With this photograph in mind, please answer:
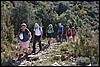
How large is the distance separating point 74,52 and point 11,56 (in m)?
2.87

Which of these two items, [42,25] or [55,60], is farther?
[42,25]

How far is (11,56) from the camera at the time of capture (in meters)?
11.5

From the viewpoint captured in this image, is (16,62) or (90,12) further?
(90,12)

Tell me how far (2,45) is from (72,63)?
3.01 metres

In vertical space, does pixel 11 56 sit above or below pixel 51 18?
above

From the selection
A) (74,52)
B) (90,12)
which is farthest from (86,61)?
(90,12)

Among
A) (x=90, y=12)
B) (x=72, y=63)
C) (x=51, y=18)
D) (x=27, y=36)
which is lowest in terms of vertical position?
(x=90, y=12)

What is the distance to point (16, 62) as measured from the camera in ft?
37.0

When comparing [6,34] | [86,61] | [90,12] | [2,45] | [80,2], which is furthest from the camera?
[80,2]

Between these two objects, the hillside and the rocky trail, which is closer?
the rocky trail

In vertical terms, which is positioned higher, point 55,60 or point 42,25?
point 55,60

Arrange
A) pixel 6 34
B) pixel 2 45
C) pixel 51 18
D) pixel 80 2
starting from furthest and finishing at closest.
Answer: pixel 80 2
pixel 51 18
pixel 6 34
pixel 2 45

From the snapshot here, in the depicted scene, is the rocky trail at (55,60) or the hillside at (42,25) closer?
the rocky trail at (55,60)

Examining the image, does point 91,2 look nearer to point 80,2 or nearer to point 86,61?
point 80,2
